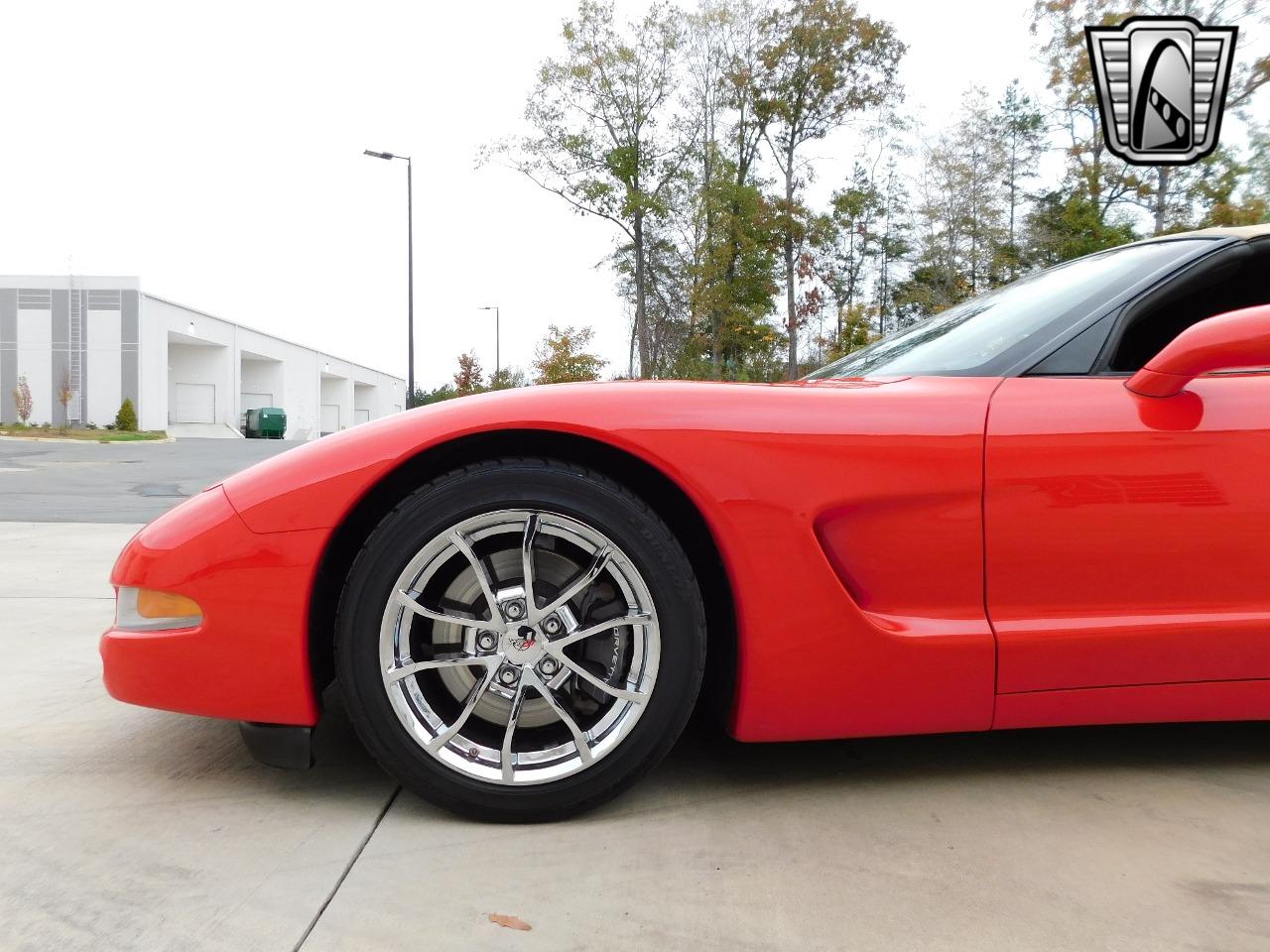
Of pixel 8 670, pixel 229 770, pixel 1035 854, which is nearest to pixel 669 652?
pixel 1035 854

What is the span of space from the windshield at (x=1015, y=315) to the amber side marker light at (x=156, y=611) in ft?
5.05

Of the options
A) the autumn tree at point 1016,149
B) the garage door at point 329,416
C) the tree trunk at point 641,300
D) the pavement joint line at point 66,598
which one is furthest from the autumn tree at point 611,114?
the garage door at point 329,416

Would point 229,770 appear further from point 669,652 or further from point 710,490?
point 710,490

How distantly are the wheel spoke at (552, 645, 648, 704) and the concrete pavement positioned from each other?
0.79 ft

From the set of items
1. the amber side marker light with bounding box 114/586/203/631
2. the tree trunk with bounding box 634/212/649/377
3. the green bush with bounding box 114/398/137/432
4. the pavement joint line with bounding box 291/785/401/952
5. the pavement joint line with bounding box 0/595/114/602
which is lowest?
the pavement joint line with bounding box 291/785/401/952

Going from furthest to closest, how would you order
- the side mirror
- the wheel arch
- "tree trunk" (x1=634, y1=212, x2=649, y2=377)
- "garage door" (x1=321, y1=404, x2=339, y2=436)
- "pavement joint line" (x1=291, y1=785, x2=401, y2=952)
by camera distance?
"garage door" (x1=321, y1=404, x2=339, y2=436) < "tree trunk" (x1=634, y1=212, x2=649, y2=377) < the wheel arch < the side mirror < "pavement joint line" (x1=291, y1=785, x2=401, y2=952)

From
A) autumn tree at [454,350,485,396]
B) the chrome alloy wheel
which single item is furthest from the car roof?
autumn tree at [454,350,485,396]

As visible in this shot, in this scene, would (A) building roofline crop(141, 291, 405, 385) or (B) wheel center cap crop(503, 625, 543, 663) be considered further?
(A) building roofline crop(141, 291, 405, 385)

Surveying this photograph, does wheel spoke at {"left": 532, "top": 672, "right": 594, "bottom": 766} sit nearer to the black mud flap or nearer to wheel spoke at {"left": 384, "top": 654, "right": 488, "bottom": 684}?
wheel spoke at {"left": 384, "top": 654, "right": 488, "bottom": 684}

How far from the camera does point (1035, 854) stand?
1529 mm

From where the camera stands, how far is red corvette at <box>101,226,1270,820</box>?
1.61 m

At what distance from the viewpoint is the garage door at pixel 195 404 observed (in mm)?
46000

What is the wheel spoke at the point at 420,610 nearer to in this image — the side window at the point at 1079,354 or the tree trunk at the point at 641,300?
the side window at the point at 1079,354

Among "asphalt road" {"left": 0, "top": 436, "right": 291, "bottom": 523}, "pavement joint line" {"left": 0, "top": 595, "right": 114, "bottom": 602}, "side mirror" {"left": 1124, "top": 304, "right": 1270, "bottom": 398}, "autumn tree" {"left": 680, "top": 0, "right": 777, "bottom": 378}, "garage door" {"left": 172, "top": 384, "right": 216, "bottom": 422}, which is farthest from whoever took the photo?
"garage door" {"left": 172, "top": 384, "right": 216, "bottom": 422}
